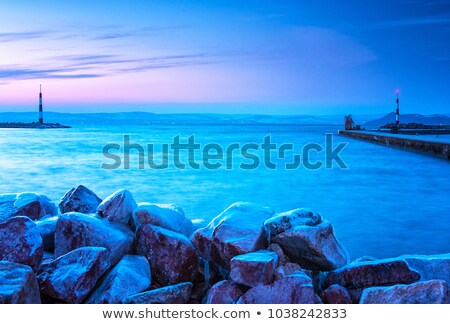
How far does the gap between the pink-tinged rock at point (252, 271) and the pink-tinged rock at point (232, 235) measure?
213 mm

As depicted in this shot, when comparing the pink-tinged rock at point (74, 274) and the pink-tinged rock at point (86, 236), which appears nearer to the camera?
the pink-tinged rock at point (74, 274)

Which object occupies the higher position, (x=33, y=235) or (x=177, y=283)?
(x=33, y=235)

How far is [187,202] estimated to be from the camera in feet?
20.5

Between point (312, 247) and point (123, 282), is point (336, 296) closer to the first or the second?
point (312, 247)

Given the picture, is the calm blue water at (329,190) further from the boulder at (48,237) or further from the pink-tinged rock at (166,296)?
the boulder at (48,237)

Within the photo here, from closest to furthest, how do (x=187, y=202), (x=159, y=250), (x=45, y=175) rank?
(x=159, y=250)
(x=187, y=202)
(x=45, y=175)

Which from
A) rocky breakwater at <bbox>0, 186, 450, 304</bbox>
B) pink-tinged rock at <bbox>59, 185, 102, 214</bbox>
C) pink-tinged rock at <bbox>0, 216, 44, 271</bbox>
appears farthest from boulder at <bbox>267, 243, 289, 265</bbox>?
pink-tinged rock at <bbox>59, 185, 102, 214</bbox>

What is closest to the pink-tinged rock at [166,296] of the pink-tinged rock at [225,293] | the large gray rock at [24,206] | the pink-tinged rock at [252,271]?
the pink-tinged rock at [225,293]

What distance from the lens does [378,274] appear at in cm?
261

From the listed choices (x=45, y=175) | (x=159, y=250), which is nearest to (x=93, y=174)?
(x=45, y=175)

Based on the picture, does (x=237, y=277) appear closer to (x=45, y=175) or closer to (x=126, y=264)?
(x=126, y=264)

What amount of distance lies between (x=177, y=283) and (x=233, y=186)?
5116mm

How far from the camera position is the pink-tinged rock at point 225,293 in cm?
245

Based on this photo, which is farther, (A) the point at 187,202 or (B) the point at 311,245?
(A) the point at 187,202
